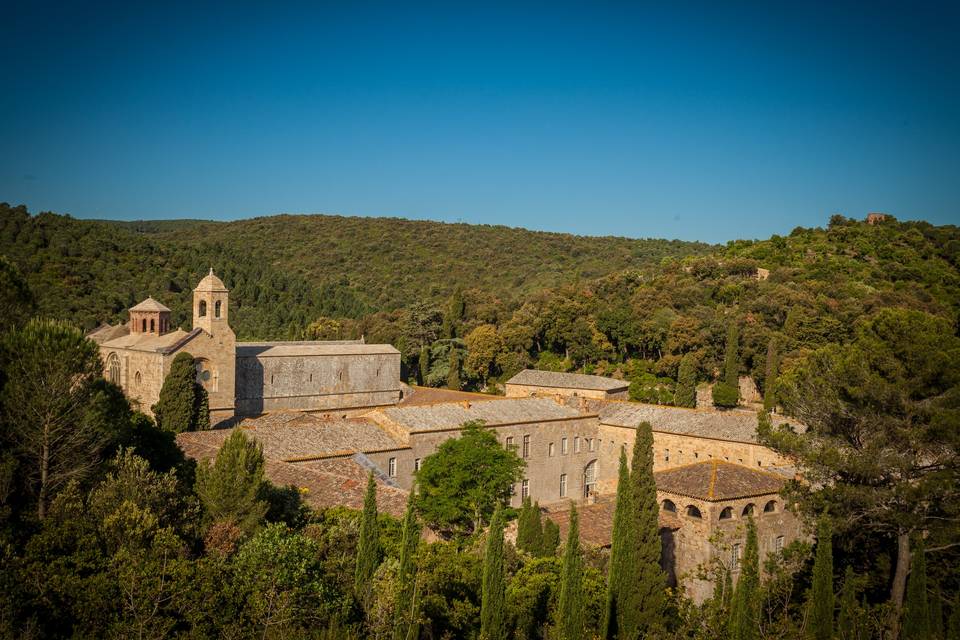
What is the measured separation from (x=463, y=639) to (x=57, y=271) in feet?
173

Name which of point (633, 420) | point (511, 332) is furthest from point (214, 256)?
point (633, 420)

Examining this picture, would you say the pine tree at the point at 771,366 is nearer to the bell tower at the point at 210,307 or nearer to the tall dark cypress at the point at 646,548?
the tall dark cypress at the point at 646,548

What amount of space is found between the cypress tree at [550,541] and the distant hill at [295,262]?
106 ft

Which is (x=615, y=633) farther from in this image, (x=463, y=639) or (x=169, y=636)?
(x=169, y=636)

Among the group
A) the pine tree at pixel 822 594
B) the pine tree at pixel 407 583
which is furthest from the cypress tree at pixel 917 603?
the pine tree at pixel 407 583

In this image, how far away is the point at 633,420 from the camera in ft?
125

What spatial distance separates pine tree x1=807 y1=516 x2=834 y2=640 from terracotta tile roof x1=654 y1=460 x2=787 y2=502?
24.4 feet

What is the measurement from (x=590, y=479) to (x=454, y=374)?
1860 cm

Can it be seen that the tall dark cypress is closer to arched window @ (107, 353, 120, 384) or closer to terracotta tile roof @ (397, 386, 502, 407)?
terracotta tile roof @ (397, 386, 502, 407)

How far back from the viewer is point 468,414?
35625mm

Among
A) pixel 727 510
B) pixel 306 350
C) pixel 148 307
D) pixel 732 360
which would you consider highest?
pixel 148 307

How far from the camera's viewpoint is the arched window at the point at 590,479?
3934 centimetres

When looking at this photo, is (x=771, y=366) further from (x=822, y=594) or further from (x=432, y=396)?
(x=822, y=594)

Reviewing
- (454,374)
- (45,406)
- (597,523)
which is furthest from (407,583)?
(454,374)
